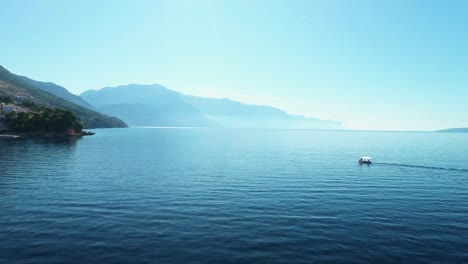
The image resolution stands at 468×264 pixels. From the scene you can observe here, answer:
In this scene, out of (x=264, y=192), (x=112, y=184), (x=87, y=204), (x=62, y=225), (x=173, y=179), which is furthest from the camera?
(x=173, y=179)

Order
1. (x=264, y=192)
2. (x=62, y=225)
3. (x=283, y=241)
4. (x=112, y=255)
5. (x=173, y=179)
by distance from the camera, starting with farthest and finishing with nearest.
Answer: (x=173, y=179) < (x=264, y=192) < (x=62, y=225) < (x=283, y=241) < (x=112, y=255)

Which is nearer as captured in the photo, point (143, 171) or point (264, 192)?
point (264, 192)

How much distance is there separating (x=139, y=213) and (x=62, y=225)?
29.6 ft

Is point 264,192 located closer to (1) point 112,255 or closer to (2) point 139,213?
(2) point 139,213

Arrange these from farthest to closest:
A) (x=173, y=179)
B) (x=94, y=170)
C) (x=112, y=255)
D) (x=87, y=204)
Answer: (x=94, y=170) → (x=173, y=179) → (x=87, y=204) → (x=112, y=255)

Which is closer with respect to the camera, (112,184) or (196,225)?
(196,225)

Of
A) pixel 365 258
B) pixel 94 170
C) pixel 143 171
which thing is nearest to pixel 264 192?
pixel 365 258

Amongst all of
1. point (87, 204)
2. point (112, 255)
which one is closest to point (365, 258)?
point (112, 255)

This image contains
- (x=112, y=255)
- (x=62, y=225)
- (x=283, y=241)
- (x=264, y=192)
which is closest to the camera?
(x=112, y=255)

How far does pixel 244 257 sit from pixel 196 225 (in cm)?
1004

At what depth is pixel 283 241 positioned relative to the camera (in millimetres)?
29547

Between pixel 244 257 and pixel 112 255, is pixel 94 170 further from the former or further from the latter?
pixel 244 257

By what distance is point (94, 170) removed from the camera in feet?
247

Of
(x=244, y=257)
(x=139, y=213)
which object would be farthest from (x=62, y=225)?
(x=244, y=257)
